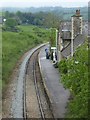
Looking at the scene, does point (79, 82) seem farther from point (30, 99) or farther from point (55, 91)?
point (55, 91)

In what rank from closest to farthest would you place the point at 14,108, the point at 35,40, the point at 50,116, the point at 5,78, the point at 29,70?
1. the point at 50,116
2. the point at 14,108
3. the point at 5,78
4. the point at 29,70
5. the point at 35,40

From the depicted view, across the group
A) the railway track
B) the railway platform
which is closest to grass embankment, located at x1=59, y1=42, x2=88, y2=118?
the railway platform

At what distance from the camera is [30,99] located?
26.1m

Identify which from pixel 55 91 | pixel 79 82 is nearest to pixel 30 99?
pixel 55 91

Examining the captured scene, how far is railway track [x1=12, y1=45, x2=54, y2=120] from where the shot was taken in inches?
860

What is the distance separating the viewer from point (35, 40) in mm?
94062

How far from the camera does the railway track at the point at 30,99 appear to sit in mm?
21844

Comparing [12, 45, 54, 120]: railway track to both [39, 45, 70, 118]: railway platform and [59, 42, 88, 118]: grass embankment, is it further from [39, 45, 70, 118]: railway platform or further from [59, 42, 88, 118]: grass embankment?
[59, 42, 88, 118]: grass embankment

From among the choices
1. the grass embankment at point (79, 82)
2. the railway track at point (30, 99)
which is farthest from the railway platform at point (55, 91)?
the grass embankment at point (79, 82)

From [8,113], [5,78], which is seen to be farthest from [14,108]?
[5,78]

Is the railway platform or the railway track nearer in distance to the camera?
the railway platform

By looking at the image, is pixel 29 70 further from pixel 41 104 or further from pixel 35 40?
pixel 35 40

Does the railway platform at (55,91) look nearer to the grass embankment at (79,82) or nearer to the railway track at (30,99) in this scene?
the railway track at (30,99)

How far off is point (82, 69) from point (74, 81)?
82cm
